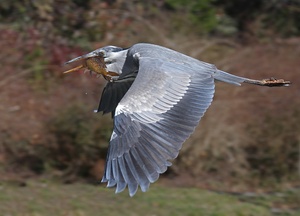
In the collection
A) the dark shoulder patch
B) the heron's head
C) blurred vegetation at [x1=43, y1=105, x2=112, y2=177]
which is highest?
the heron's head

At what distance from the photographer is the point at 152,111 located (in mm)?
6465

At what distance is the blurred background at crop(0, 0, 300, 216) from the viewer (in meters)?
9.27

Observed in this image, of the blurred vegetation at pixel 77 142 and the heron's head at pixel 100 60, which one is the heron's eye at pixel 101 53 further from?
the blurred vegetation at pixel 77 142

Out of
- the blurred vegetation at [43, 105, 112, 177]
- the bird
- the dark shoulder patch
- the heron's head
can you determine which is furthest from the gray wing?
the blurred vegetation at [43, 105, 112, 177]

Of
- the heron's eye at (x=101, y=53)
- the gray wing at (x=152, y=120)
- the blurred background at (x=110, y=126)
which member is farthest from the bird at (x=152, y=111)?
the blurred background at (x=110, y=126)

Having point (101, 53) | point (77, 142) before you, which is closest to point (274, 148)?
point (77, 142)

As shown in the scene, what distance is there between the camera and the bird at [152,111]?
19.9 ft

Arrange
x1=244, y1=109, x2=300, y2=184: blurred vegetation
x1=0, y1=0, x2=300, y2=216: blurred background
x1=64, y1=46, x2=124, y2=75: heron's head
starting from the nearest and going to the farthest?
x1=64, y1=46, x2=124, y2=75: heron's head
x1=0, y1=0, x2=300, y2=216: blurred background
x1=244, y1=109, x2=300, y2=184: blurred vegetation

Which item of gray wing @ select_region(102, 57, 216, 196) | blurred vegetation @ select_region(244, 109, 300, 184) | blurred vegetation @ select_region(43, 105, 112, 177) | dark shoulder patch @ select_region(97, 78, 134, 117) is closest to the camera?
gray wing @ select_region(102, 57, 216, 196)

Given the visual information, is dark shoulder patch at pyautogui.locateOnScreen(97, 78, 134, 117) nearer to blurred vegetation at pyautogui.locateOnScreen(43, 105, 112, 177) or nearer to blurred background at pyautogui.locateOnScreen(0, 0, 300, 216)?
blurred background at pyautogui.locateOnScreen(0, 0, 300, 216)

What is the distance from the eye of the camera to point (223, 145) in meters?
10.6

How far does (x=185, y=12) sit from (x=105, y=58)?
241 inches

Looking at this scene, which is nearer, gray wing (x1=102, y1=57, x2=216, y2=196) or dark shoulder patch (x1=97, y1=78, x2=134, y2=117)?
gray wing (x1=102, y1=57, x2=216, y2=196)

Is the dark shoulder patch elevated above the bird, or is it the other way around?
the bird
